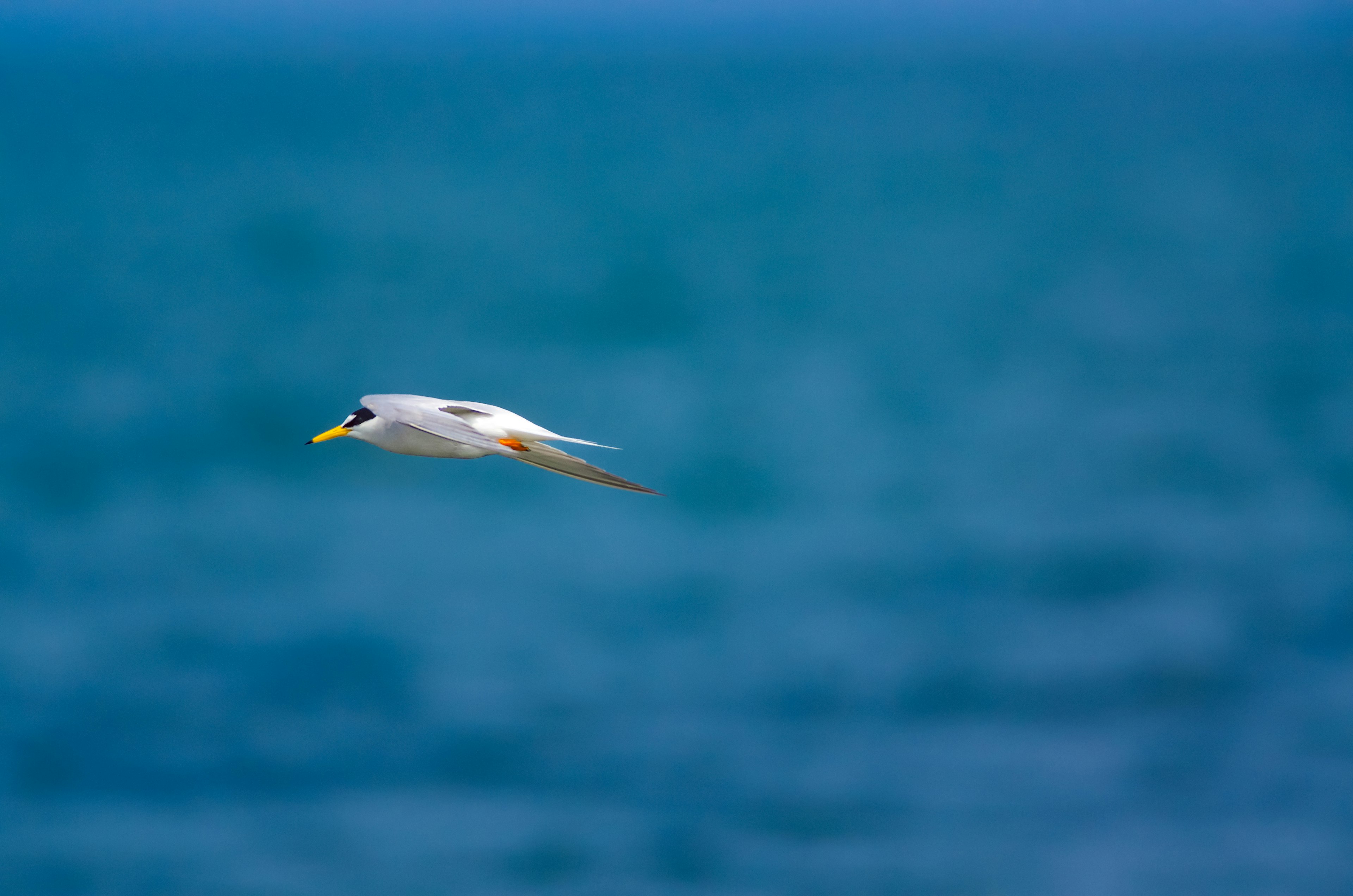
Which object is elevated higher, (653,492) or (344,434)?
(344,434)

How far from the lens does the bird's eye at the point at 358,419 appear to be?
13773 millimetres

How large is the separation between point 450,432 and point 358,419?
1381mm

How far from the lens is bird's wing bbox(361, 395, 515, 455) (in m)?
12.9

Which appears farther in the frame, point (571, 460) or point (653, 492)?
point (571, 460)

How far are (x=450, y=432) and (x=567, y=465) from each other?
1544 millimetres

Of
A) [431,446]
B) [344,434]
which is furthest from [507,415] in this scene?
[344,434]

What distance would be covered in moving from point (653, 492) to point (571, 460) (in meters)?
1.82

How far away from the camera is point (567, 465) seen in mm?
14102

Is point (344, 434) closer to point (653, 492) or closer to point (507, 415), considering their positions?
point (507, 415)

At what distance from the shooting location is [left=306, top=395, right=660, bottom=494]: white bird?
43.0 ft

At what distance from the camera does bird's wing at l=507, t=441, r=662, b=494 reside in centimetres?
1368

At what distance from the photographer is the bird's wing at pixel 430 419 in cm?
1293

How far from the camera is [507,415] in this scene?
1338 cm

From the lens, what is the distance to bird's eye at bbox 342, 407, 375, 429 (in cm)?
1377
